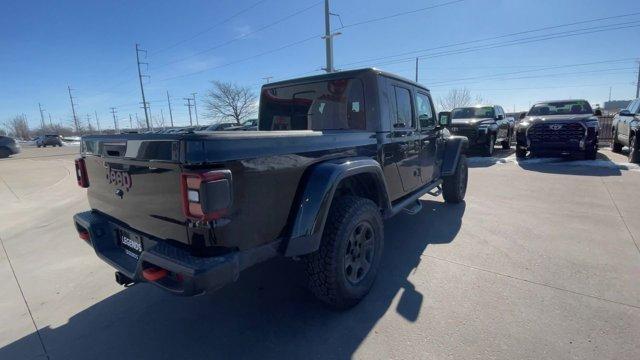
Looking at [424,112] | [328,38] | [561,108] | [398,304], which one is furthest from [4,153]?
[561,108]

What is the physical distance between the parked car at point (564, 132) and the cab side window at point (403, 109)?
776 centimetres

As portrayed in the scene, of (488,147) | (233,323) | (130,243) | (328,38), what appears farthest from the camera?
(328,38)

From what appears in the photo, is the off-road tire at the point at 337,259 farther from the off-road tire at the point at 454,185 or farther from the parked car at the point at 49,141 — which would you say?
the parked car at the point at 49,141

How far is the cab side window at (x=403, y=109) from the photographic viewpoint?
374 cm

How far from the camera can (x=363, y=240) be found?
2.95 metres

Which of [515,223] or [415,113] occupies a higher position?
[415,113]

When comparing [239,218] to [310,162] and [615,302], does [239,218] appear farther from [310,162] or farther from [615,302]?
[615,302]

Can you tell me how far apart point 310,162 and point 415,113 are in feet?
7.41

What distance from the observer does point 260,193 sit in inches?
81.1

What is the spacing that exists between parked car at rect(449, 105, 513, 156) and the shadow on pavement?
897 centimetres

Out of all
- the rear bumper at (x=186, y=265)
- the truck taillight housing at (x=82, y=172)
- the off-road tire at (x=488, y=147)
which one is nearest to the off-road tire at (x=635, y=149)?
the off-road tire at (x=488, y=147)

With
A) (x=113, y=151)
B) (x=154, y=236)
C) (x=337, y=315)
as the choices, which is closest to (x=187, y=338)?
(x=154, y=236)

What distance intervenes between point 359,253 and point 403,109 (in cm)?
186

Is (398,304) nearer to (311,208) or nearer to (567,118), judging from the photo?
(311,208)
